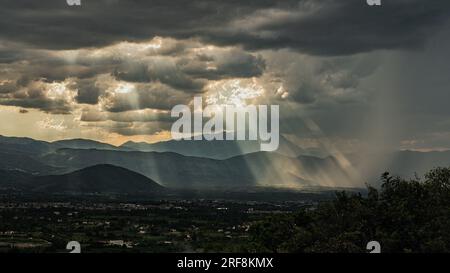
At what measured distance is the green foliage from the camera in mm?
64688

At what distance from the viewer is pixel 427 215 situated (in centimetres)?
7075

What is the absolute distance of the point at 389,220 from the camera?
228ft

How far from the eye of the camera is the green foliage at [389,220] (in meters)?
64.7
